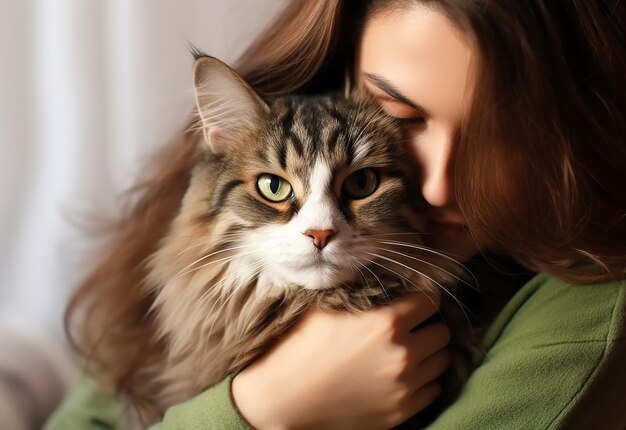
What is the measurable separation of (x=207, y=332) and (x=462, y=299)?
53 centimetres

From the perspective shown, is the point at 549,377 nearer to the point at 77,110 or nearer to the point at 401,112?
the point at 401,112

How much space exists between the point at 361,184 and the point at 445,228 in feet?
0.65

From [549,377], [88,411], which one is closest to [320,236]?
[549,377]

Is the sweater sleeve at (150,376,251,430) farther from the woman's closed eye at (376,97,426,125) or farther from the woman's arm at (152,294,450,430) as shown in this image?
the woman's closed eye at (376,97,426,125)

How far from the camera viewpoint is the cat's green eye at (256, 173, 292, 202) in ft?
3.76

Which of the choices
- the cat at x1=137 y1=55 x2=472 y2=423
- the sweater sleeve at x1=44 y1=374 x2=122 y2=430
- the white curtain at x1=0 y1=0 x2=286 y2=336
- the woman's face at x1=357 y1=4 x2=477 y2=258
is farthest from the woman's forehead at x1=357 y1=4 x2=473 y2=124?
the sweater sleeve at x1=44 y1=374 x2=122 y2=430

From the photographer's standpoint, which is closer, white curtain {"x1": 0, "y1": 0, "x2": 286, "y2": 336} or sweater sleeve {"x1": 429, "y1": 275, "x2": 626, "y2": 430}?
sweater sleeve {"x1": 429, "y1": 275, "x2": 626, "y2": 430}

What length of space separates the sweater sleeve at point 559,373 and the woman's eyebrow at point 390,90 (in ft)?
1.46

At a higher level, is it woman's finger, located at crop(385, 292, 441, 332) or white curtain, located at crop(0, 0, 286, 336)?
white curtain, located at crop(0, 0, 286, 336)

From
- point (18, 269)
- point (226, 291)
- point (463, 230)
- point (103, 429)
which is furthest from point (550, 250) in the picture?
point (18, 269)

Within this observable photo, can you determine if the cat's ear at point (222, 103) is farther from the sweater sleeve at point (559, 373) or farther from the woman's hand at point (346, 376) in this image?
the sweater sleeve at point (559, 373)

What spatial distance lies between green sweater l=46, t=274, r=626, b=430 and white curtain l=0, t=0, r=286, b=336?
81 centimetres

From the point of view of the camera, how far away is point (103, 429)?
1.53m

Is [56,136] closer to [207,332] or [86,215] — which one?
[86,215]
